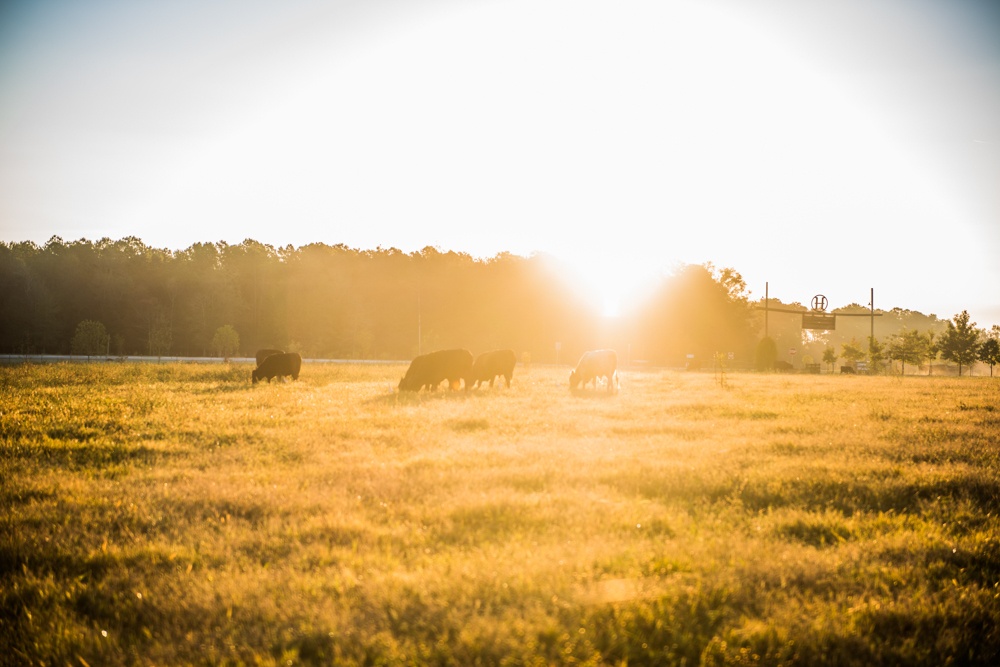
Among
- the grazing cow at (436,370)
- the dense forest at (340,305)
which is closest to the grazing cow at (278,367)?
the grazing cow at (436,370)

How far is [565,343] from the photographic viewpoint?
3130 inches

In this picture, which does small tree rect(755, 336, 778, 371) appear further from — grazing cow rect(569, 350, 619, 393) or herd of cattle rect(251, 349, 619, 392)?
grazing cow rect(569, 350, 619, 393)

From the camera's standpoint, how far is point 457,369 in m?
25.0

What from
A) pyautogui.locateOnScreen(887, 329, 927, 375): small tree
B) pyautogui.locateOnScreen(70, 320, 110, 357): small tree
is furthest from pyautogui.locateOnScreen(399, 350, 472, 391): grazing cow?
pyautogui.locateOnScreen(887, 329, 927, 375): small tree

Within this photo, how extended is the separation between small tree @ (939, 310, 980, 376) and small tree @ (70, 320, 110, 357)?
3619 inches

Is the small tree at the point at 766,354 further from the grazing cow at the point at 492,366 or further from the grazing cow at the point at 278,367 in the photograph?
the grazing cow at the point at 278,367

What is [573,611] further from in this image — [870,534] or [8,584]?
[8,584]

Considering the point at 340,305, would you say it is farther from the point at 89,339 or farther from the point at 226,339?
the point at 89,339

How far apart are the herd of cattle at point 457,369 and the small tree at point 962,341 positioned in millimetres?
62499

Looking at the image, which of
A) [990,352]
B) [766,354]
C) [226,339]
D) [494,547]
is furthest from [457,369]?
[990,352]

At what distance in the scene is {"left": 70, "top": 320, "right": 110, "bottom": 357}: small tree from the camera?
58.3 meters

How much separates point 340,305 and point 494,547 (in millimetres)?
71288

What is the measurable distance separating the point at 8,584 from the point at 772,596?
6723 mm

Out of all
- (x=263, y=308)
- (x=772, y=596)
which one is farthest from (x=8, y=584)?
(x=263, y=308)
